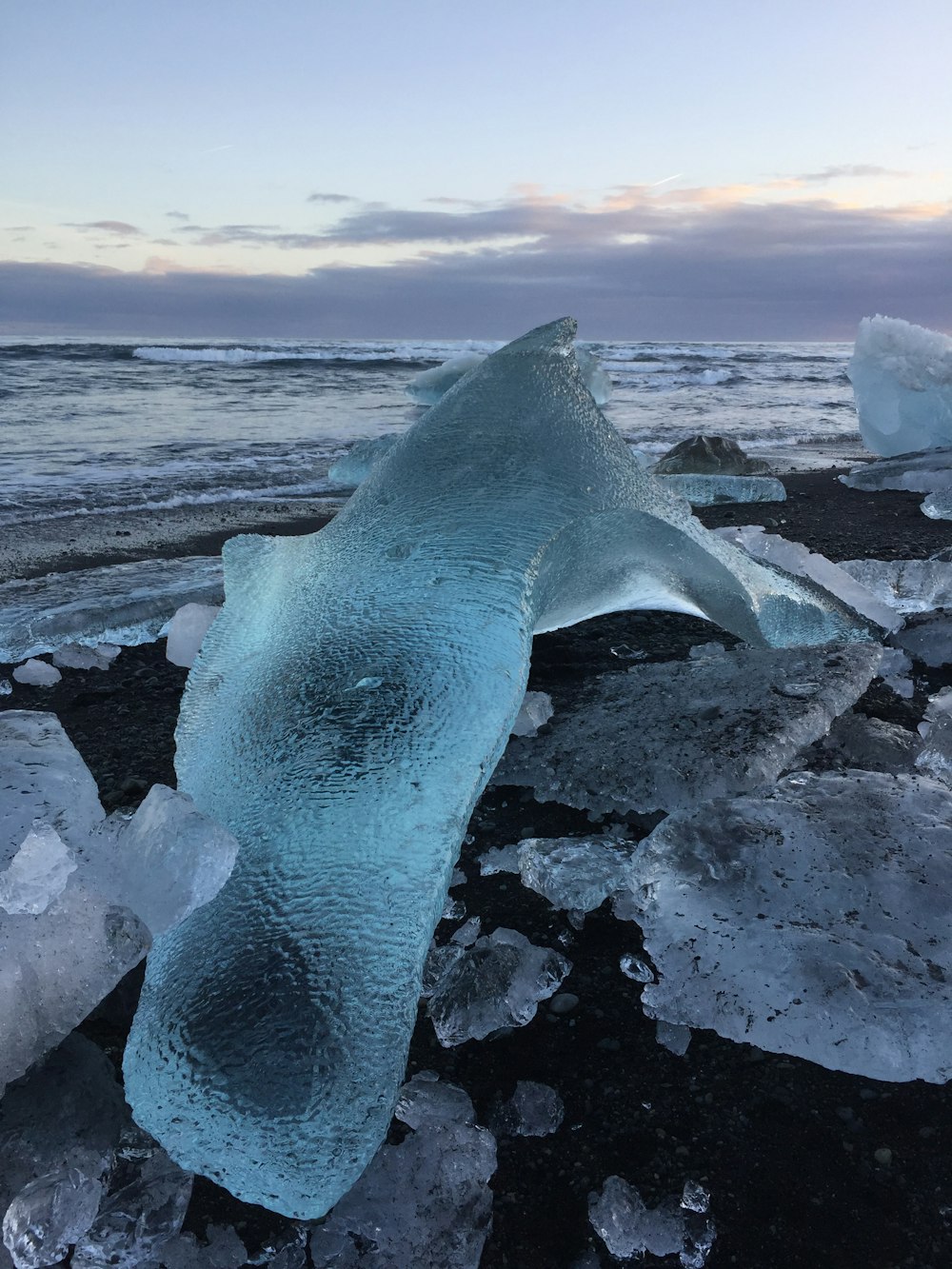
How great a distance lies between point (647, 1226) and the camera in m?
1.09

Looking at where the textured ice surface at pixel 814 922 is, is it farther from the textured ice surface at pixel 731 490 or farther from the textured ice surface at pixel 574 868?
the textured ice surface at pixel 731 490

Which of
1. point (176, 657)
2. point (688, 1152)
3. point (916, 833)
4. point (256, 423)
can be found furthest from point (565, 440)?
point (256, 423)

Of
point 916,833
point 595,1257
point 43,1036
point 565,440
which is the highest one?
point 565,440

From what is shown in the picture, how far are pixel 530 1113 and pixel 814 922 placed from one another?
544mm

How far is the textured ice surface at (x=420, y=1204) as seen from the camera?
1062 mm

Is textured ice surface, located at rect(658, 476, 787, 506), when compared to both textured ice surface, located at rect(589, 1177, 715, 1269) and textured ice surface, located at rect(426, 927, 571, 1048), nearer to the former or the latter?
textured ice surface, located at rect(426, 927, 571, 1048)

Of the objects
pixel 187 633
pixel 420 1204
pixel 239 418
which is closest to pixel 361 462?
pixel 187 633

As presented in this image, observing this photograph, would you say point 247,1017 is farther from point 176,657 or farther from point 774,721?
point 176,657

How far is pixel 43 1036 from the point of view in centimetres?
124

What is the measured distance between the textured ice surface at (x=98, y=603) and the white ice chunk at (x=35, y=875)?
6.26 feet

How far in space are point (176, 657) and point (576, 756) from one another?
157 cm

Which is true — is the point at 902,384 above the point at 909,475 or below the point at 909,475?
above

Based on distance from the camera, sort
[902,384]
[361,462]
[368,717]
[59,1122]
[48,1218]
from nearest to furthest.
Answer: [48,1218] → [59,1122] → [368,717] → [361,462] → [902,384]

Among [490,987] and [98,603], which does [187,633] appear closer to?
[98,603]
